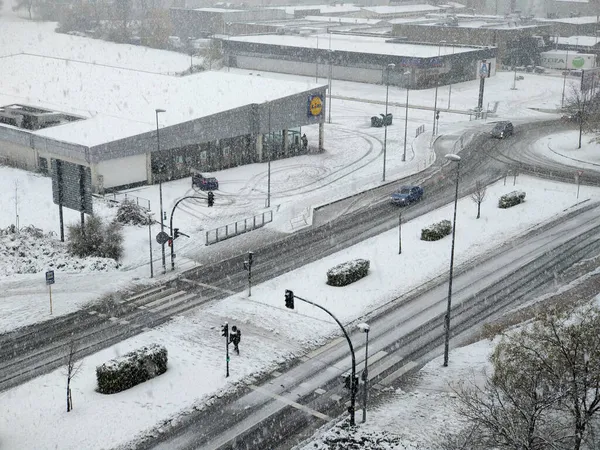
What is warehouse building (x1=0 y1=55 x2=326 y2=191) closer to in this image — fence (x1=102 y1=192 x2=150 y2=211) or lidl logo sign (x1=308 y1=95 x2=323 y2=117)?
lidl logo sign (x1=308 y1=95 x2=323 y2=117)

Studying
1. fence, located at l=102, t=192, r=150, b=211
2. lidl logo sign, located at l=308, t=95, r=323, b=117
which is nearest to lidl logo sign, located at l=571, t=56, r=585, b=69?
lidl logo sign, located at l=308, t=95, r=323, b=117

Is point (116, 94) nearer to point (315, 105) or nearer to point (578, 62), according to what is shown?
point (315, 105)

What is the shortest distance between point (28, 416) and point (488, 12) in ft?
583

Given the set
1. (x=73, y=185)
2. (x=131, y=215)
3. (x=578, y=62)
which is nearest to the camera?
(x=73, y=185)

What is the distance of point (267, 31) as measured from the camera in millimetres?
143625

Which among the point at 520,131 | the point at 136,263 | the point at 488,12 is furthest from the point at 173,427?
the point at 488,12

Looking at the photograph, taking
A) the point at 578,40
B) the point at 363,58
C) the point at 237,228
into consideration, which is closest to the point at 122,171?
the point at 237,228

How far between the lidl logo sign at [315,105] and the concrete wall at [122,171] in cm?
1814

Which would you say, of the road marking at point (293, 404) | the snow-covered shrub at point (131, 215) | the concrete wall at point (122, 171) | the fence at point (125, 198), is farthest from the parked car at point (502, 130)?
the road marking at point (293, 404)

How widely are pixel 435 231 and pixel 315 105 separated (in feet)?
84.4

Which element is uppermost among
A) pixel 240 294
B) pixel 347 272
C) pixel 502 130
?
pixel 502 130

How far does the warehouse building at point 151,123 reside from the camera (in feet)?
187

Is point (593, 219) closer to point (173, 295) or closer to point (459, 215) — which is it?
point (459, 215)

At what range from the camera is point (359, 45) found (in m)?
116
